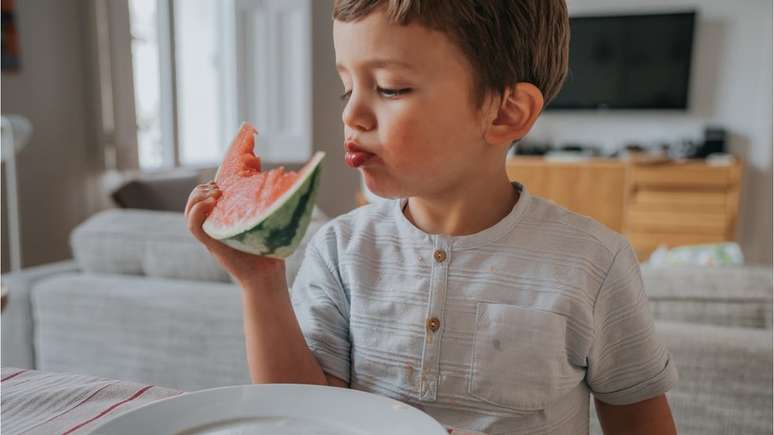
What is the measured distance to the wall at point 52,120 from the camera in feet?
12.0

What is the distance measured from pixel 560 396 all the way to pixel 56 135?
386 cm

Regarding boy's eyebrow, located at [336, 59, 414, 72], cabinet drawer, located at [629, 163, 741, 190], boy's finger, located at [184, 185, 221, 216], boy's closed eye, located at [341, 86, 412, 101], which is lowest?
cabinet drawer, located at [629, 163, 741, 190]

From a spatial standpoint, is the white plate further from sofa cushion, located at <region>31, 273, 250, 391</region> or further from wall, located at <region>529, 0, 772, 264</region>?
wall, located at <region>529, 0, 772, 264</region>

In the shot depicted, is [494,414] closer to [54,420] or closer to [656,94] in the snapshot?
[54,420]

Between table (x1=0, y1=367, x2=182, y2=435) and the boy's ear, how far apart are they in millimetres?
494

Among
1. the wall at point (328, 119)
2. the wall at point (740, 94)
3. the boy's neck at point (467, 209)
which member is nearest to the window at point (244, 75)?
the wall at point (328, 119)

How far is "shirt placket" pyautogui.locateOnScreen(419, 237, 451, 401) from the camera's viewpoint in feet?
2.67

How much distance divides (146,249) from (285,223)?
1276 mm

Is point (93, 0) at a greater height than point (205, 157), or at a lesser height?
greater

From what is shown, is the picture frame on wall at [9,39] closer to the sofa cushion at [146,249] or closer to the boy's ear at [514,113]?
the sofa cushion at [146,249]

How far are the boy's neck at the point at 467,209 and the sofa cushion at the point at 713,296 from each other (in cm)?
66

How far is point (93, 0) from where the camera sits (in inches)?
155

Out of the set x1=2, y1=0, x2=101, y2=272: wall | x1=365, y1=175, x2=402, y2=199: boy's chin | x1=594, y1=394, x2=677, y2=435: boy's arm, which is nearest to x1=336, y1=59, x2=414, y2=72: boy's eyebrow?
x1=365, y1=175, x2=402, y2=199: boy's chin

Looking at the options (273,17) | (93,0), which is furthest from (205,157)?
(93,0)
